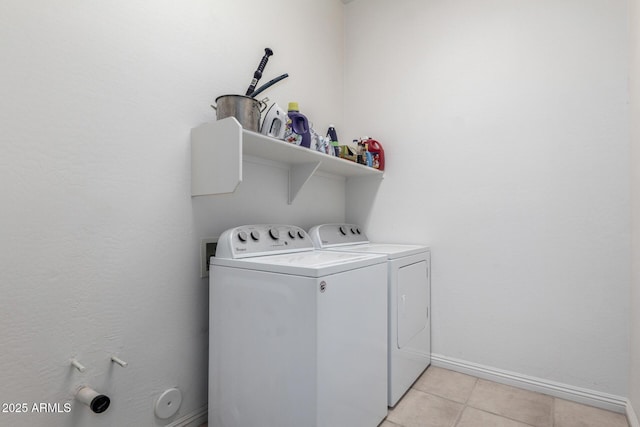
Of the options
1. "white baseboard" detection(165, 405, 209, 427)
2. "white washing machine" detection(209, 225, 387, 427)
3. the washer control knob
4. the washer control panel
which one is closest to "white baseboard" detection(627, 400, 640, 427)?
"white washing machine" detection(209, 225, 387, 427)

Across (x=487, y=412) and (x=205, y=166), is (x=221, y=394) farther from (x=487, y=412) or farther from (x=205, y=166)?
(x=487, y=412)

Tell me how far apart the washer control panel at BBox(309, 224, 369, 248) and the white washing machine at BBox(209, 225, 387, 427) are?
0.44m

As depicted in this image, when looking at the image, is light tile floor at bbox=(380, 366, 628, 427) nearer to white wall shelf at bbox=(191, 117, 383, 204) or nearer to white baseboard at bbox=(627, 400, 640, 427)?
white baseboard at bbox=(627, 400, 640, 427)

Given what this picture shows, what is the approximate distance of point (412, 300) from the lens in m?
1.80

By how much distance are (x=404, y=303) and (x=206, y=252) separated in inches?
41.0

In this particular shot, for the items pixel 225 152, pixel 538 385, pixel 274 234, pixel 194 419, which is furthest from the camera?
pixel 538 385

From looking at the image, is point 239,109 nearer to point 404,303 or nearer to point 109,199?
point 109,199

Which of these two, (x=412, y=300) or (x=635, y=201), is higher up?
(x=635, y=201)

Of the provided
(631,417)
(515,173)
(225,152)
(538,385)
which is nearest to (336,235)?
(225,152)

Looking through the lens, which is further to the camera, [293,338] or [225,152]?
[225,152]

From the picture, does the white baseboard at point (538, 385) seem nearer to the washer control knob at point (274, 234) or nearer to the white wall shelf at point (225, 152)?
the washer control knob at point (274, 234)

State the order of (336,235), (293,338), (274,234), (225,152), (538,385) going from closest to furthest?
(293,338), (225,152), (274,234), (538,385), (336,235)

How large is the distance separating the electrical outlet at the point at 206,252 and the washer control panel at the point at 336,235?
60 centimetres

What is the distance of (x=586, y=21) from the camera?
1699 millimetres
